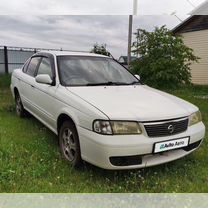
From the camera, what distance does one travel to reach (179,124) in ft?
11.0

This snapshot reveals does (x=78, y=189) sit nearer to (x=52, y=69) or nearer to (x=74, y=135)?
(x=74, y=135)

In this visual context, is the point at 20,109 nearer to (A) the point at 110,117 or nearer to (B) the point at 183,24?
(A) the point at 110,117

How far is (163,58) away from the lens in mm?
10805

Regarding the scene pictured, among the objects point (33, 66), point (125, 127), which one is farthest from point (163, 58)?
point (125, 127)

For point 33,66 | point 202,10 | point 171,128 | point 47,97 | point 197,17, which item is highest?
point 202,10

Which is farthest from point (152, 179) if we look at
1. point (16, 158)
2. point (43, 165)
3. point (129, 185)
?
point (16, 158)

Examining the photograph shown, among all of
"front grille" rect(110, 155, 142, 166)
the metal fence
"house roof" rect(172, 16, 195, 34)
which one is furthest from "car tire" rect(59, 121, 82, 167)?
"house roof" rect(172, 16, 195, 34)

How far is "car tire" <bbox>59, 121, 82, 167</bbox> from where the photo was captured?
3.41 meters

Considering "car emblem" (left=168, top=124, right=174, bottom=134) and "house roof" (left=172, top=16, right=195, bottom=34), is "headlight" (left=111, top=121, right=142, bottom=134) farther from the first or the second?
"house roof" (left=172, top=16, right=195, bottom=34)

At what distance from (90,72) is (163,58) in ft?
22.8

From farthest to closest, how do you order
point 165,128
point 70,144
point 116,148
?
1. point 70,144
2. point 165,128
3. point 116,148

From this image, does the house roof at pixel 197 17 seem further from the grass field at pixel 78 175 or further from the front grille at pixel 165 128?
the front grille at pixel 165 128

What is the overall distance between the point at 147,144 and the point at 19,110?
3.95 meters

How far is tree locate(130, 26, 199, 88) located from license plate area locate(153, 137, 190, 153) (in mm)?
7396
